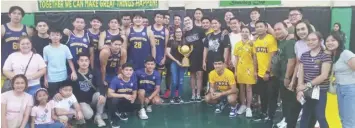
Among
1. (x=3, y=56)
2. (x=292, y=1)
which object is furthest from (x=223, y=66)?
(x=292, y=1)

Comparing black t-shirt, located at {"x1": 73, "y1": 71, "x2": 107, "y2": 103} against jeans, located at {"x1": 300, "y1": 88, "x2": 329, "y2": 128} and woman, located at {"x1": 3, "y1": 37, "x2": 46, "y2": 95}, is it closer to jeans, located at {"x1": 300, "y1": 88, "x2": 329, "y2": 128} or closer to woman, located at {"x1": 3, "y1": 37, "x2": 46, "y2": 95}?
woman, located at {"x1": 3, "y1": 37, "x2": 46, "y2": 95}

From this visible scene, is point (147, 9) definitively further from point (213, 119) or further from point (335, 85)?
point (335, 85)

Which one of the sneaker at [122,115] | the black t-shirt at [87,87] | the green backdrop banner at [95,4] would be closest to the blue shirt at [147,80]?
the sneaker at [122,115]

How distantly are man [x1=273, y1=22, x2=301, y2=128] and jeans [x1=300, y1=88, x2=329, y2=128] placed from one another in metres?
0.27

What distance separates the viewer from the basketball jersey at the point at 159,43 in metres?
7.06

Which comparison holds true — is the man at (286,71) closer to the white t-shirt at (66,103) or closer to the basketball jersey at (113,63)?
the basketball jersey at (113,63)

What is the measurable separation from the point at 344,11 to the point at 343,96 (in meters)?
9.81

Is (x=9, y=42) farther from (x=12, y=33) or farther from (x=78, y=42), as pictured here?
(x=78, y=42)

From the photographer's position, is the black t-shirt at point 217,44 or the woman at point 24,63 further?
the black t-shirt at point 217,44

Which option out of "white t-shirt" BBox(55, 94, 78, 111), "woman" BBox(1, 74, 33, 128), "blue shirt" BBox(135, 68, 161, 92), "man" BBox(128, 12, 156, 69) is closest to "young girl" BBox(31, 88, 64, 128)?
"woman" BBox(1, 74, 33, 128)

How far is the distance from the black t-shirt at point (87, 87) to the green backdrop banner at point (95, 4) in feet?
23.7

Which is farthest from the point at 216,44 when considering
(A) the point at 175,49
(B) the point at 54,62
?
(B) the point at 54,62

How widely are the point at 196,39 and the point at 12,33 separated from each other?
9.90 ft

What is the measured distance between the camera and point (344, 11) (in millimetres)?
13484
